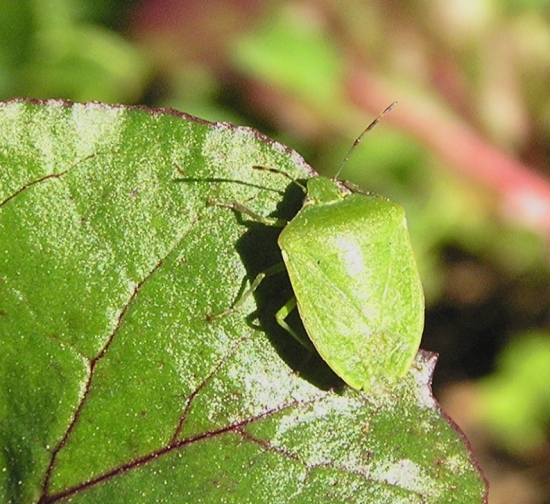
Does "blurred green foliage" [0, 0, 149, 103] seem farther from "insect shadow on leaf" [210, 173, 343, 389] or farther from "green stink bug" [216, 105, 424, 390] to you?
"insect shadow on leaf" [210, 173, 343, 389]

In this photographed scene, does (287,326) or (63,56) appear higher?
(287,326)

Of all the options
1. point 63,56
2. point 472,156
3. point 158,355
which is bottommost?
point 63,56

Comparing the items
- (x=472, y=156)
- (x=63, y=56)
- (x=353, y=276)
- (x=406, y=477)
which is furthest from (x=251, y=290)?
(x=472, y=156)

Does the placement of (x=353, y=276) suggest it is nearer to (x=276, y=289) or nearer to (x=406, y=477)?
(x=276, y=289)

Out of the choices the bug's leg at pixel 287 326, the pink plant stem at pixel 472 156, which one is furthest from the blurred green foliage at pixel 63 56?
the bug's leg at pixel 287 326

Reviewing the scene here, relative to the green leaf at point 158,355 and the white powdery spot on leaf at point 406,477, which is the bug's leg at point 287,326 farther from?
the white powdery spot on leaf at point 406,477

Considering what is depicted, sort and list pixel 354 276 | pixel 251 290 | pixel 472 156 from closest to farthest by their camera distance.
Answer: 1. pixel 251 290
2. pixel 354 276
3. pixel 472 156
